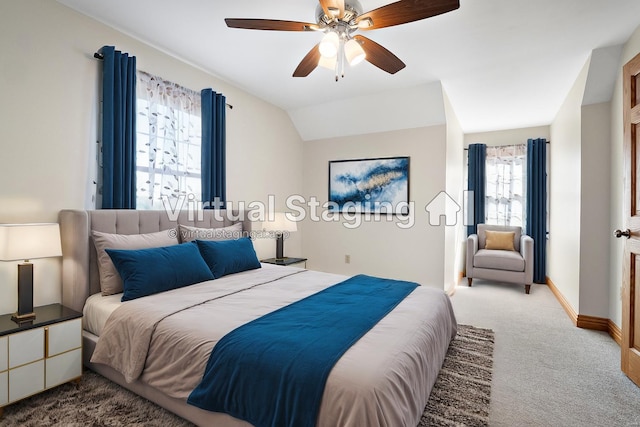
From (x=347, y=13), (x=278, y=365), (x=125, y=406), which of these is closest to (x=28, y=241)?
(x=125, y=406)

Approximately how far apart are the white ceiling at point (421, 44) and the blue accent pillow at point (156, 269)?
72.6 inches

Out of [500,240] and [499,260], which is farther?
[500,240]

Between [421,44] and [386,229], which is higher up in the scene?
[421,44]

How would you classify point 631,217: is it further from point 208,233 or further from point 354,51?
point 208,233

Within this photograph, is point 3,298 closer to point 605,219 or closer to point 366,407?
point 366,407

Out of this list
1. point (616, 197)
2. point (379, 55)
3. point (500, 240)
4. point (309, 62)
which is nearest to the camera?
point (379, 55)

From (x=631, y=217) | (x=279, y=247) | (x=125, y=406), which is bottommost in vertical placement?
(x=125, y=406)

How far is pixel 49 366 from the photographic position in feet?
6.38

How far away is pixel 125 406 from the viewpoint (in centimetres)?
187

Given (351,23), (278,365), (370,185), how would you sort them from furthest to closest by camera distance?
(370,185) < (351,23) < (278,365)

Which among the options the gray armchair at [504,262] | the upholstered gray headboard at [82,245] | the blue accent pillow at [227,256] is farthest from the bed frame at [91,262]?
the gray armchair at [504,262]

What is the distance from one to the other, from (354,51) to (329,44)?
238 millimetres

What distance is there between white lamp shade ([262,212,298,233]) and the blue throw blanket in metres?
2.21

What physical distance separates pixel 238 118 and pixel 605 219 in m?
4.09
